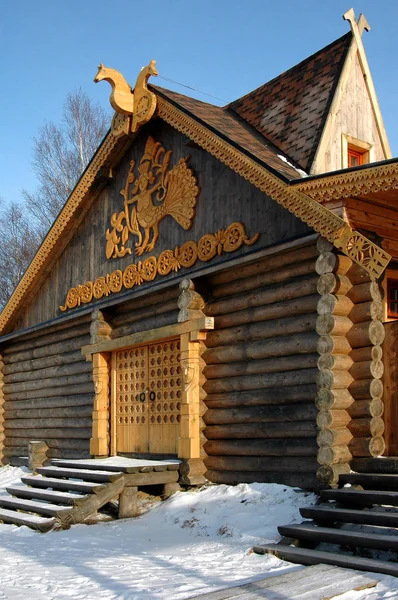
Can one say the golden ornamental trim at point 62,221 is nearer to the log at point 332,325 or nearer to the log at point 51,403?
the log at point 51,403

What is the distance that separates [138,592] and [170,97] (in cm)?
803

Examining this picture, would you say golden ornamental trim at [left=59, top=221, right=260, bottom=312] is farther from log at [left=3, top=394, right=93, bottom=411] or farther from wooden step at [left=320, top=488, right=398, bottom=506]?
wooden step at [left=320, top=488, right=398, bottom=506]

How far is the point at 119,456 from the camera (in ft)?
43.3

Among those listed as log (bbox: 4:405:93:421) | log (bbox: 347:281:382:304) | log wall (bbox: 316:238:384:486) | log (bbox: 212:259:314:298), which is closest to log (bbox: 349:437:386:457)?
log wall (bbox: 316:238:384:486)

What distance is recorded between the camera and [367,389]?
8680 mm

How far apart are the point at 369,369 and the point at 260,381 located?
1.85 m

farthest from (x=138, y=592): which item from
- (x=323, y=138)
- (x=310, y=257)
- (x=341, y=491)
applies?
(x=323, y=138)

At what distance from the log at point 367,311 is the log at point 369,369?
1.70 ft

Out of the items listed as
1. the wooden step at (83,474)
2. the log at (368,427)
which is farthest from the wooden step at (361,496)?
the wooden step at (83,474)

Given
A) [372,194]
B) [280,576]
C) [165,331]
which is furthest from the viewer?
[165,331]

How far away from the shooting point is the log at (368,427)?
28.1 feet

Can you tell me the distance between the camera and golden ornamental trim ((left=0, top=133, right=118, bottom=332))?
13508 millimetres

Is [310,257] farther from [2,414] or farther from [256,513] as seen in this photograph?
[2,414]

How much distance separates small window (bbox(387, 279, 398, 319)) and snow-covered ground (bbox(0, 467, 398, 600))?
2.62m
